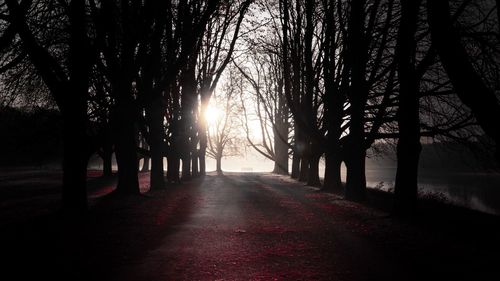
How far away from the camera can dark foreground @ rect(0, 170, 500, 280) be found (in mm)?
5469

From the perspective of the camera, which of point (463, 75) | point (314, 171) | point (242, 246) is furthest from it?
point (314, 171)

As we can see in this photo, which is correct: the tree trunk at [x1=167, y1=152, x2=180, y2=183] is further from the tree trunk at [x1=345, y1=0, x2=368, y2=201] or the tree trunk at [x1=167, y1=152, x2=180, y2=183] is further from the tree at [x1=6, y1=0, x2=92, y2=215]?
the tree at [x1=6, y1=0, x2=92, y2=215]

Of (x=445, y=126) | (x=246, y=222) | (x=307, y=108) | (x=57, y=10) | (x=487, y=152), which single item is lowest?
(x=246, y=222)

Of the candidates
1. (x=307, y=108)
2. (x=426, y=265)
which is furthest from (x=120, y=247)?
(x=307, y=108)

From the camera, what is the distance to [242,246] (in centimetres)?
724

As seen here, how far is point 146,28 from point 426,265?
9.07 meters

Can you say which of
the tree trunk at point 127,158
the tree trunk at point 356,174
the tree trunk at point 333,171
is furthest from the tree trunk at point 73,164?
the tree trunk at point 333,171

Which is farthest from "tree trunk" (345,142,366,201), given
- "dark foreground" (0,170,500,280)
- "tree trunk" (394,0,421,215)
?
"tree trunk" (394,0,421,215)

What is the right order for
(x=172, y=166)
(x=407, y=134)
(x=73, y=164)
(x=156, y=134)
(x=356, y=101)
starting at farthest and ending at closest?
1. (x=172, y=166)
2. (x=156, y=134)
3. (x=356, y=101)
4. (x=407, y=134)
5. (x=73, y=164)

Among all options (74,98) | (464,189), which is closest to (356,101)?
(74,98)

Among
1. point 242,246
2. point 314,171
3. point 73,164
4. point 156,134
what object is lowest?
point 242,246

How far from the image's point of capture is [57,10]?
435 inches

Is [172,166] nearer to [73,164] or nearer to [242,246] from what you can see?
[73,164]

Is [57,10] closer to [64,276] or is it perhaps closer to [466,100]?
[64,276]
